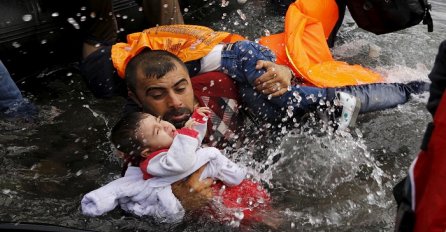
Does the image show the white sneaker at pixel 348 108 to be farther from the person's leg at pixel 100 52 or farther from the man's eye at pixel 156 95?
the person's leg at pixel 100 52

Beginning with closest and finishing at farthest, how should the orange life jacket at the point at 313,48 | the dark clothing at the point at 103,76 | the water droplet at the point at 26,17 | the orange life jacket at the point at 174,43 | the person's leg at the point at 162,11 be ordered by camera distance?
1. the orange life jacket at the point at 174,43
2. the dark clothing at the point at 103,76
3. the orange life jacket at the point at 313,48
4. the water droplet at the point at 26,17
5. the person's leg at the point at 162,11

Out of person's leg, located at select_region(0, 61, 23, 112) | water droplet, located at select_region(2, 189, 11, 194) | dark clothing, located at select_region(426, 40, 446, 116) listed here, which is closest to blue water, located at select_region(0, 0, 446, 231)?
water droplet, located at select_region(2, 189, 11, 194)

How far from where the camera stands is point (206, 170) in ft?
8.31

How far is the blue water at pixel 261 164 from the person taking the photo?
2551mm

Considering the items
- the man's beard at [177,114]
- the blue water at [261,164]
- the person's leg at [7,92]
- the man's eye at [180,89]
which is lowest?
the blue water at [261,164]

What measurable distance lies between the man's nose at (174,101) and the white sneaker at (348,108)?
3.04ft

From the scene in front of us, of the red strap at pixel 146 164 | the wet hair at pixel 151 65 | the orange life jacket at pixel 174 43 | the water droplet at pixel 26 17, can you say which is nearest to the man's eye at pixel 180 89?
the wet hair at pixel 151 65

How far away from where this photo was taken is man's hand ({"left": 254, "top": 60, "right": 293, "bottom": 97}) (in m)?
2.90

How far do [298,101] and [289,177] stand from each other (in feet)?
1.38

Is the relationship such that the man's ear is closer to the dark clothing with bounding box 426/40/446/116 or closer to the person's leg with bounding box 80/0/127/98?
the person's leg with bounding box 80/0/127/98

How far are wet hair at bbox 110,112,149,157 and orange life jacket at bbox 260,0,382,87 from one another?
125 centimetres

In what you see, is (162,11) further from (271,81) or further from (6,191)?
(6,191)

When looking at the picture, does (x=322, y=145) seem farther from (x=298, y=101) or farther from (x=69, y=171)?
(x=69, y=171)

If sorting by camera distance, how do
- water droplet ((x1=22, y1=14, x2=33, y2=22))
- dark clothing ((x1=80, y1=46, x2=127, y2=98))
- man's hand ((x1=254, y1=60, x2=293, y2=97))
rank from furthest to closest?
water droplet ((x1=22, y1=14, x2=33, y2=22)), dark clothing ((x1=80, y1=46, x2=127, y2=98)), man's hand ((x1=254, y1=60, x2=293, y2=97))
